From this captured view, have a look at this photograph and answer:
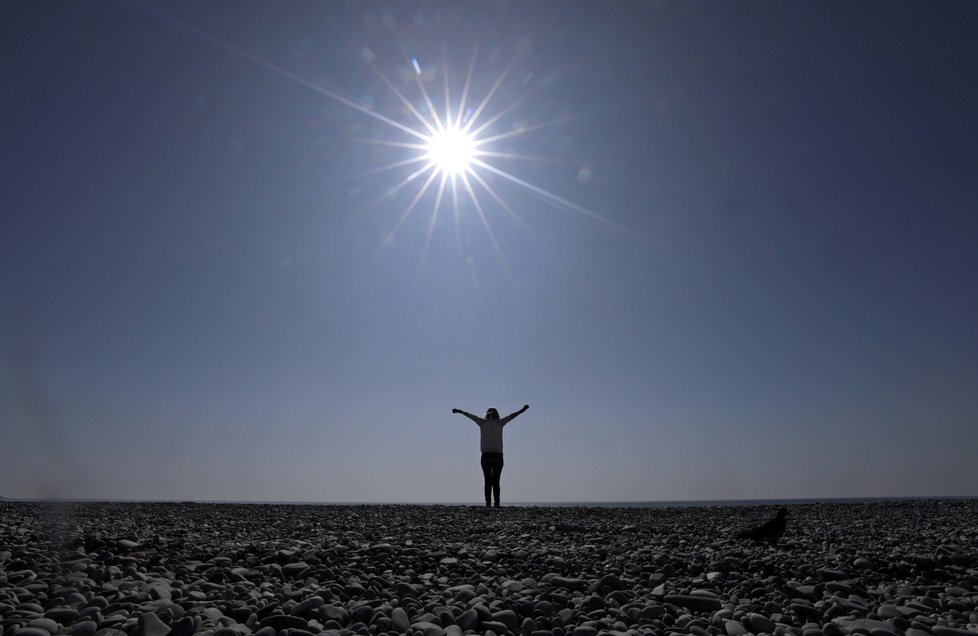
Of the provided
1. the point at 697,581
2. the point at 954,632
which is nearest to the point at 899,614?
the point at 954,632

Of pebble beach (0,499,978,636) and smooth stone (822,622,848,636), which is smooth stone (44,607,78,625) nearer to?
pebble beach (0,499,978,636)

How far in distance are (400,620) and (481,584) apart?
1.18 meters

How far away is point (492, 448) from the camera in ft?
46.7

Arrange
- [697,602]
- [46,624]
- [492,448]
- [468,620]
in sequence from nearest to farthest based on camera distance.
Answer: [46,624]
[468,620]
[697,602]
[492,448]

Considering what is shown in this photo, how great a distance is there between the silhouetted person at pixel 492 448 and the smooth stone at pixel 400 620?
10.3m

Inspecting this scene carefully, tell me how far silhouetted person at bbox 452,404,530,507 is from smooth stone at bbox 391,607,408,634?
10.3 meters

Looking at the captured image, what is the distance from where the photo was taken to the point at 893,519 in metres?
10.7

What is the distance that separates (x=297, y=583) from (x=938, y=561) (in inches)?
256

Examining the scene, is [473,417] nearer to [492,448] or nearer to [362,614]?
[492,448]

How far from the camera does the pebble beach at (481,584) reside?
151 inches

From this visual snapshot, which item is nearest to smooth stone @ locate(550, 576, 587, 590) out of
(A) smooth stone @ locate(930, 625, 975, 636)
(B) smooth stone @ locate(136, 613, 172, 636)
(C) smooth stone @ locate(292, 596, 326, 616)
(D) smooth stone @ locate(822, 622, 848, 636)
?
(D) smooth stone @ locate(822, 622, 848, 636)

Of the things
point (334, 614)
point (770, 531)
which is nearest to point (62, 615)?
point (334, 614)

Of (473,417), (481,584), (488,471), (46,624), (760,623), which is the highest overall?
(473,417)

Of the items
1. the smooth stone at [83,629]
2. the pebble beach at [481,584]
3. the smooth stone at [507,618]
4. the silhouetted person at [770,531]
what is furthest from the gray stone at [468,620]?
the silhouetted person at [770,531]
